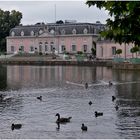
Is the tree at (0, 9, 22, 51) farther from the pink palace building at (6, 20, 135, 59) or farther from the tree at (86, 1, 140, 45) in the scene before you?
the tree at (86, 1, 140, 45)

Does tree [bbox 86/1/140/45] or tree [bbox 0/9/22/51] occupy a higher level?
tree [bbox 0/9/22/51]

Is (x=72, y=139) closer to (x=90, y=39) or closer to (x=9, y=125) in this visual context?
(x=9, y=125)

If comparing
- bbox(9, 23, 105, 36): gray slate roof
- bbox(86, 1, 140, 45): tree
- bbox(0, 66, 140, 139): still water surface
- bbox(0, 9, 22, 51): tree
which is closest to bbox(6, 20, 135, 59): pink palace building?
bbox(9, 23, 105, 36): gray slate roof

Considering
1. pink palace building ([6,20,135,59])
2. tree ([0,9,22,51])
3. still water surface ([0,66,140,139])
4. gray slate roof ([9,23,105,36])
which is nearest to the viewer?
still water surface ([0,66,140,139])

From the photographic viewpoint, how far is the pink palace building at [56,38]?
105 metres

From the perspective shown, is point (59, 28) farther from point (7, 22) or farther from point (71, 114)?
point (71, 114)

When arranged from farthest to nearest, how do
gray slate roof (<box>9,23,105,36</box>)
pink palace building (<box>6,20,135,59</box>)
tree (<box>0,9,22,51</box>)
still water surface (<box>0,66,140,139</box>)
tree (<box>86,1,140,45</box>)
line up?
tree (<box>0,9,22,51</box>) → pink palace building (<box>6,20,135,59</box>) → gray slate roof (<box>9,23,105,36</box>) → still water surface (<box>0,66,140,139</box>) → tree (<box>86,1,140,45</box>)

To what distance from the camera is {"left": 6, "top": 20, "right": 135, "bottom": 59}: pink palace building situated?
105m

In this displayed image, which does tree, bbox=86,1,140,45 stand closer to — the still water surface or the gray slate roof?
the still water surface

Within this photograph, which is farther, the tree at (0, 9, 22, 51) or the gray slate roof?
the tree at (0, 9, 22, 51)

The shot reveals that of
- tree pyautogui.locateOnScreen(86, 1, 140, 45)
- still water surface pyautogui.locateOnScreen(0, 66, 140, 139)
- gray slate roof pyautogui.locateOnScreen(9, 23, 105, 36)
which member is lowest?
still water surface pyautogui.locateOnScreen(0, 66, 140, 139)

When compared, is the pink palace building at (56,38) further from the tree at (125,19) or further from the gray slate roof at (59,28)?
the tree at (125,19)

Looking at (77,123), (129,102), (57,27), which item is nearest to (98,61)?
(57,27)

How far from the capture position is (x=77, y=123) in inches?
891
